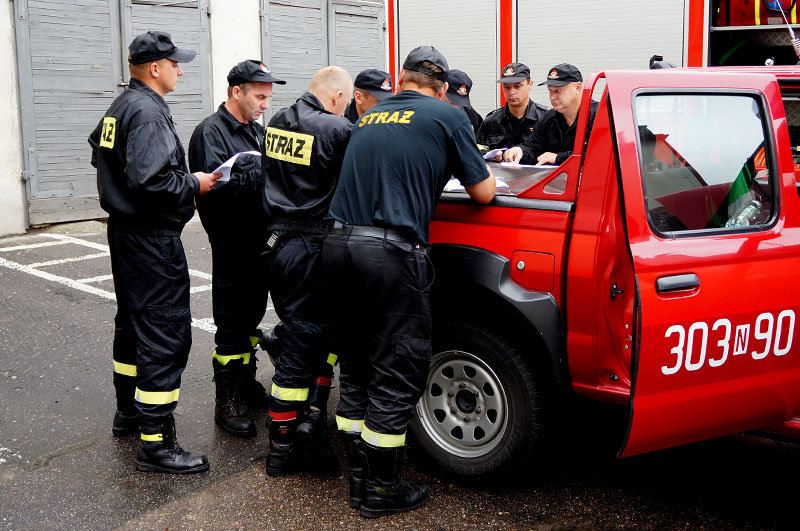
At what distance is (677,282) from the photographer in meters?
3.05

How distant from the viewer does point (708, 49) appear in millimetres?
8219

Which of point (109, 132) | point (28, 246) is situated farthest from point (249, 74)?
point (28, 246)

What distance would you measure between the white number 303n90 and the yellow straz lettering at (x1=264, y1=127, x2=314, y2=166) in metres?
1.73

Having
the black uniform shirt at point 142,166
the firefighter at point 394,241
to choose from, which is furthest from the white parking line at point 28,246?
the firefighter at point 394,241

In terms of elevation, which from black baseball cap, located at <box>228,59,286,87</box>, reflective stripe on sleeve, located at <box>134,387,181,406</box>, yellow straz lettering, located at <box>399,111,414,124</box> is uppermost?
black baseball cap, located at <box>228,59,286,87</box>

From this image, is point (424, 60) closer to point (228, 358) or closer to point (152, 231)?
point (152, 231)

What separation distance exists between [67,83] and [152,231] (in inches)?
264

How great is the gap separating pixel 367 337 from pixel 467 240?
1.86ft

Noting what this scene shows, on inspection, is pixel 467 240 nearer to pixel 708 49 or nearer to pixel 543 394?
pixel 543 394

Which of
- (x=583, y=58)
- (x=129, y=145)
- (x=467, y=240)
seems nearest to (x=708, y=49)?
(x=583, y=58)

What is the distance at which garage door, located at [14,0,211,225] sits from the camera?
9.42 metres

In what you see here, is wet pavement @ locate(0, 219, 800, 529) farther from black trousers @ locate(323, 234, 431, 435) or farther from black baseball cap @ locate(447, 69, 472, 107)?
black baseball cap @ locate(447, 69, 472, 107)

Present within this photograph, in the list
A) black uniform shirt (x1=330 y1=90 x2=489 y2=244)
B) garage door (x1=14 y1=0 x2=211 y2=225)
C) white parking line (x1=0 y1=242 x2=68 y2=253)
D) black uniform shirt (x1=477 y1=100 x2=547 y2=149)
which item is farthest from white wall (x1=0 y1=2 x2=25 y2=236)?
black uniform shirt (x1=330 y1=90 x2=489 y2=244)

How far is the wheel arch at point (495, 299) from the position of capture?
335cm
